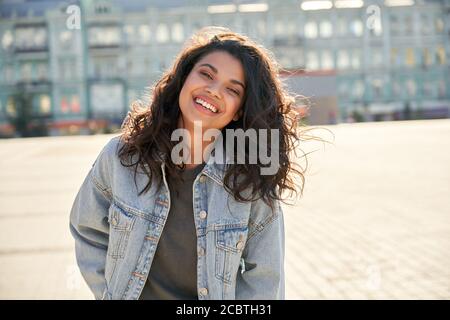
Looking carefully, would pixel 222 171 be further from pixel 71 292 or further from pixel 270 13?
pixel 270 13

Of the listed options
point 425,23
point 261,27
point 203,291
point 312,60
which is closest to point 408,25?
point 425,23

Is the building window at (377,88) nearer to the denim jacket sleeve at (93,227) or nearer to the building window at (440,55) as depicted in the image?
the building window at (440,55)

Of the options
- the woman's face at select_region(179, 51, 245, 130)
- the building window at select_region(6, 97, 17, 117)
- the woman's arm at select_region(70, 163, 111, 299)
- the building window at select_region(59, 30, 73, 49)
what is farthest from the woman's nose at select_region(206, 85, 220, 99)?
the building window at select_region(59, 30, 73, 49)

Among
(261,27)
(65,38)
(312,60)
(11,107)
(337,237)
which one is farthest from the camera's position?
(312,60)

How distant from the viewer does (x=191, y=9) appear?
44.1 meters

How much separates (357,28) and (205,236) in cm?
4569

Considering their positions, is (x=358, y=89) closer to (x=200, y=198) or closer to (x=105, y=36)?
(x=105, y=36)

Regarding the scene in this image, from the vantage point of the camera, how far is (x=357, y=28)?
1762 inches

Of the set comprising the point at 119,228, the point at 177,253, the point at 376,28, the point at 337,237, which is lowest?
the point at 337,237

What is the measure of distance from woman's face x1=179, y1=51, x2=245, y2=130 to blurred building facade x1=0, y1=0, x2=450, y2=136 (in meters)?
42.0

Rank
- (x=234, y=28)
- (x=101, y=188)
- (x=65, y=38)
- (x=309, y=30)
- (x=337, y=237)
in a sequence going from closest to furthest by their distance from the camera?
(x=101, y=188), (x=337, y=237), (x=234, y=28), (x=65, y=38), (x=309, y=30)

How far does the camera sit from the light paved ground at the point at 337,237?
168 inches

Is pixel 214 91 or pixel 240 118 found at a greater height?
pixel 214 91

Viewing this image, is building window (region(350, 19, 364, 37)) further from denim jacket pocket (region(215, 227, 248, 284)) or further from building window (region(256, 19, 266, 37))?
denim jacket pocket (region(215, 227, 248, 284))
